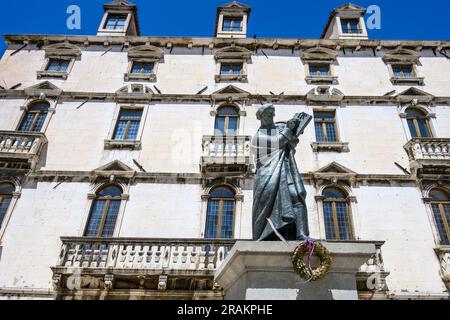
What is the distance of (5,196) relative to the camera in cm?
1319

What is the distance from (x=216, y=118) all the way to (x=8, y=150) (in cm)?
863

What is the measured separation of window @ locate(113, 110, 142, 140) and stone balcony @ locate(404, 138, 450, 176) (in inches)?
453

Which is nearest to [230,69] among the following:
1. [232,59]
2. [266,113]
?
[232,59]

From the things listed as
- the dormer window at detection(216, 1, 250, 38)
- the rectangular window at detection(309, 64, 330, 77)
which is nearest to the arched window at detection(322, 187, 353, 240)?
the rectangular window at detection(309, 64, 330, 77)

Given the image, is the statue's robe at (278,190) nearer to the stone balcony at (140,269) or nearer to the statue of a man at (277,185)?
the statue of a man at (277,185)

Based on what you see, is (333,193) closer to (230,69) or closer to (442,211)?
(442,211)

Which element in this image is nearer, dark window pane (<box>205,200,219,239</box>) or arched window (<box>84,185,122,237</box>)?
dark window pane (<box>205,200,219,239</box>)

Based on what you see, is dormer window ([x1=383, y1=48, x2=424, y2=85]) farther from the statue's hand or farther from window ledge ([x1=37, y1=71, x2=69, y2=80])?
window ledge ([x1=37, y1=71, x2=69, y2=80])

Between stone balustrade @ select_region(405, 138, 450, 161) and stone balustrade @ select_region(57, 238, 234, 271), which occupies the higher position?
stone balustrade @ select_region(405, 138, 450, 161)

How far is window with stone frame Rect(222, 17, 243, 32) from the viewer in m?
19.3

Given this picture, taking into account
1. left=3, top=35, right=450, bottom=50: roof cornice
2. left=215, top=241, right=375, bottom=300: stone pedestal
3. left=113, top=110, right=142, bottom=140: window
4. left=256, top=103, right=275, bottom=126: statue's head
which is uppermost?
left=3, top=35, right=450, bottom=50: roof cornice

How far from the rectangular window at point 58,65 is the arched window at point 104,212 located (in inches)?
299

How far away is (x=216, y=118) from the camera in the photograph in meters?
15.6
